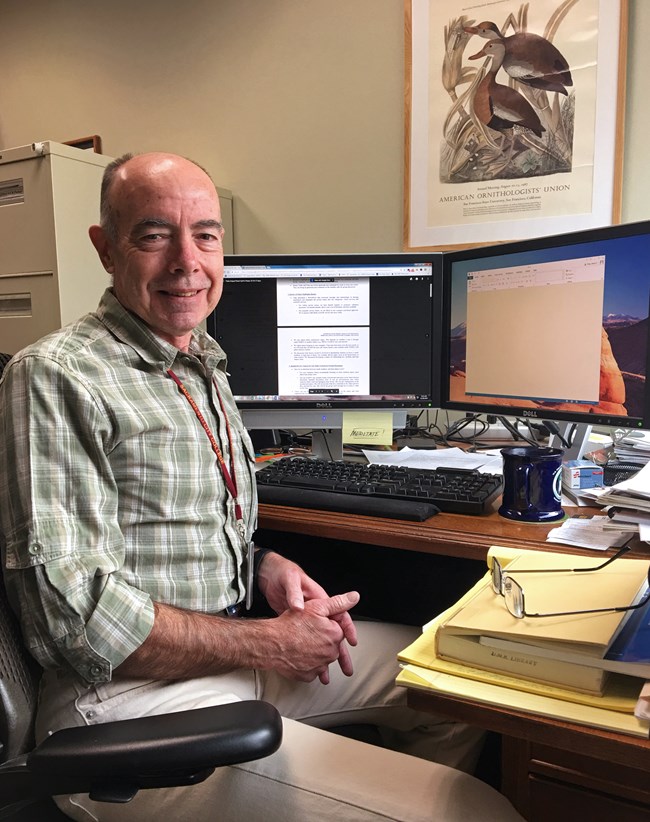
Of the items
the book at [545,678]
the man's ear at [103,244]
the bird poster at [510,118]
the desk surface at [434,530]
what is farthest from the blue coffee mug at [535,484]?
the bird poster at [510,118]

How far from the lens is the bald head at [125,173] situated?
1.06 metres

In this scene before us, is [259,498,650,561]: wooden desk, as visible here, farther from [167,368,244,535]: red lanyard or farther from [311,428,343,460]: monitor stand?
[311,428,343,460]: monitor stand

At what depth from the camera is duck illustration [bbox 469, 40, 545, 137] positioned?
173cm

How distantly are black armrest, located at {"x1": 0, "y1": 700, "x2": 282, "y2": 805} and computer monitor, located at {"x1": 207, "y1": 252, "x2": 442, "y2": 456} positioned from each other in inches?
35.7

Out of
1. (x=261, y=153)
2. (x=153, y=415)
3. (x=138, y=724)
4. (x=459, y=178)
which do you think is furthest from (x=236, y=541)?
(x=261, y=153)

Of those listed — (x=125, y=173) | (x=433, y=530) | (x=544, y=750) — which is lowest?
(x=544, y=750)

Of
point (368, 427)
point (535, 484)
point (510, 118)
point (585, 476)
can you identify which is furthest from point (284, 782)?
A: point (510, 118)

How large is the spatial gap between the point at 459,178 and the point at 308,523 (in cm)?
121

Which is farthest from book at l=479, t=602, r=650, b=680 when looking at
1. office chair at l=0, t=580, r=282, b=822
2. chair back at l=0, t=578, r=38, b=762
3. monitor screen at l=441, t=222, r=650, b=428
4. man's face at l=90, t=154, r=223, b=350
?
man's face at l=90, t=154, r=223, b=350

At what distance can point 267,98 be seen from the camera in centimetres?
211

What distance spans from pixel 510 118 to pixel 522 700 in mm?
1640

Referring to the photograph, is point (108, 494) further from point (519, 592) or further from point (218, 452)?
point (519, 592)

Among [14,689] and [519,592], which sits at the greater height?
[519,592]

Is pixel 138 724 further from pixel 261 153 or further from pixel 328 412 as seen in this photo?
pixel 261 153
